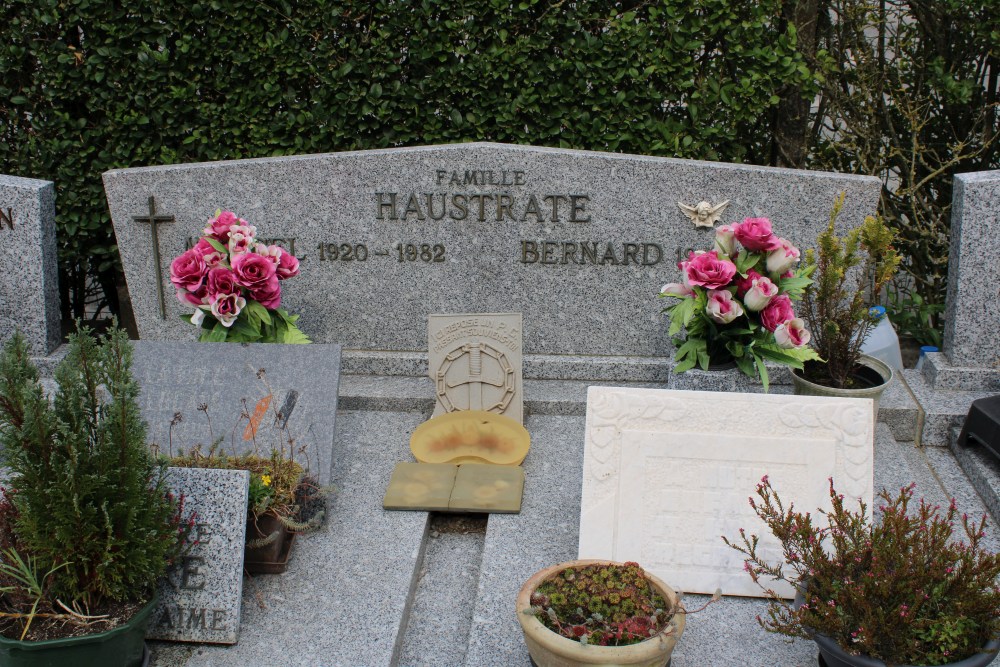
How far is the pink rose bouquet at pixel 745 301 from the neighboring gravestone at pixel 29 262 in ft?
10.2

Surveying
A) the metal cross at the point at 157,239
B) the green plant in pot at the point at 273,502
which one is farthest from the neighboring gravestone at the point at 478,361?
the metal cross at the point at 157,239

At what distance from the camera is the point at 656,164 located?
14.6 feet

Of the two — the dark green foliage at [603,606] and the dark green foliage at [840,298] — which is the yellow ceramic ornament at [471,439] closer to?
the dark green foliage at [603,606]

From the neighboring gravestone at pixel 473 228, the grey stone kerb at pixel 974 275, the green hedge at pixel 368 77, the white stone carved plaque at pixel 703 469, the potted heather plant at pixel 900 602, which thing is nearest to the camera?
the potted heather plant at pixel 900 602

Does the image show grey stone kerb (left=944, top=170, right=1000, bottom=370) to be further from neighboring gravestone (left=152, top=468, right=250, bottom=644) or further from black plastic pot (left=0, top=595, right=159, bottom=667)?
black plastic pot (left=0, top=595, right=159, bottom=667)

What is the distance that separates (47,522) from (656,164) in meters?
3.03

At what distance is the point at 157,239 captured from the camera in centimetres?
484

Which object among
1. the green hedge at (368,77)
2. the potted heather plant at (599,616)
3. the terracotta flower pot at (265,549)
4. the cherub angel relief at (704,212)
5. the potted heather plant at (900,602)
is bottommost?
the terracotta flower pot at (265,549)

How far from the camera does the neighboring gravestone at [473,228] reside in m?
4.49

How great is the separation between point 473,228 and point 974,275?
2.36m

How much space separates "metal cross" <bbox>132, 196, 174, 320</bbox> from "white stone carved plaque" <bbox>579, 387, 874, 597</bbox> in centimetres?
267

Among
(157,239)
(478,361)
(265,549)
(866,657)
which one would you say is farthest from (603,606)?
(157,239)

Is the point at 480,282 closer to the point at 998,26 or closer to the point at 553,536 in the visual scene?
the point at 553,536

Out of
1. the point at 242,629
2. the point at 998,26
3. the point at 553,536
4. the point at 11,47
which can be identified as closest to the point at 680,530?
the point at 553,536
